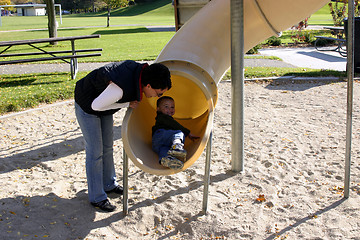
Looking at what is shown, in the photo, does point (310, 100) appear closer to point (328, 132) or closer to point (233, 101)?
point (328, 132)

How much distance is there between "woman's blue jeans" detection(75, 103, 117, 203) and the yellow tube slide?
0.26 metres

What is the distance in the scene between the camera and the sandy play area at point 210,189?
11.3ft

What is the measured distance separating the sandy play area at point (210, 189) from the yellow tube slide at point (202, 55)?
0.54 metres

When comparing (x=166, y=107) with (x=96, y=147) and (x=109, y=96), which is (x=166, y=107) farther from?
(x=109, y=96)

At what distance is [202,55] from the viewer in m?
4.18

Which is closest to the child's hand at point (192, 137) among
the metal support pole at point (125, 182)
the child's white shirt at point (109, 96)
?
the metal support pole at point (125, 182)

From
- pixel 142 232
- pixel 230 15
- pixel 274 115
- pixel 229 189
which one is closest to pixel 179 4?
pixel 274 115

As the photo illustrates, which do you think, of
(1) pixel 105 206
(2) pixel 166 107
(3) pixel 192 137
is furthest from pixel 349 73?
(1) pixel 105 206

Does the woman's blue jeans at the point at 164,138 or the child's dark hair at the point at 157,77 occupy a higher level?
the child's dark hair at the point at 157,77

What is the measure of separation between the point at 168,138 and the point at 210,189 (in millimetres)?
779

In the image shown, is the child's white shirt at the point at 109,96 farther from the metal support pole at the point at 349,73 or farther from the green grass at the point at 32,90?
the green grass at the point at 32,90

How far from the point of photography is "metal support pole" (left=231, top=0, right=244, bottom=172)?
408cm

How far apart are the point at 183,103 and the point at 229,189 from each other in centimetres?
112

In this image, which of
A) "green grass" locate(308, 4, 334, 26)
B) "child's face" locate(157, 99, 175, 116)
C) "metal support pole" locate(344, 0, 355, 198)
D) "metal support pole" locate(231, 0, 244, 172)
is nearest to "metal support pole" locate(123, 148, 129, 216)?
"child's face" locate(157, 99, 175, 116)
